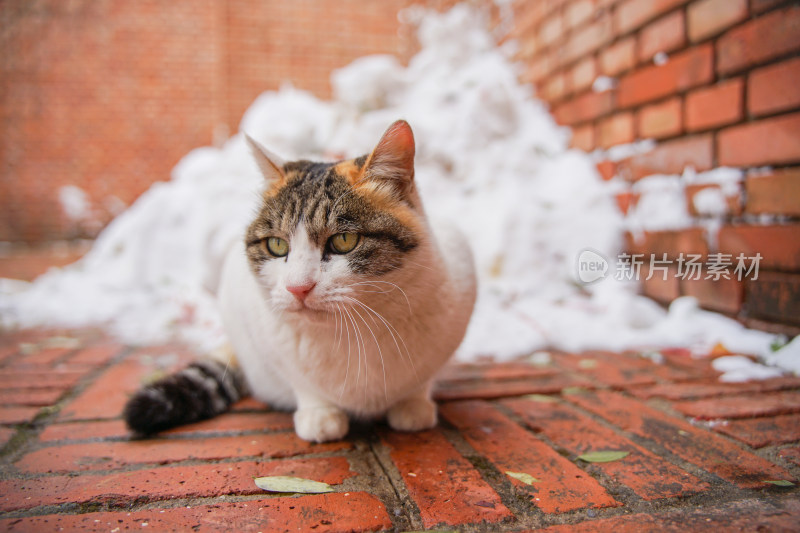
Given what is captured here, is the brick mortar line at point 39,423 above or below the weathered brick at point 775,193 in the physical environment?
below

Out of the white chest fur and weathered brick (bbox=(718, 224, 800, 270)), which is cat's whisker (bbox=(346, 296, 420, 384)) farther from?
weathered brick (bbox=(718, 224, 800, 270))

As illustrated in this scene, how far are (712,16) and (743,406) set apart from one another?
1795 mm

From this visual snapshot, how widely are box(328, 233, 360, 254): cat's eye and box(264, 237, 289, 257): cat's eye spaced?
14cm

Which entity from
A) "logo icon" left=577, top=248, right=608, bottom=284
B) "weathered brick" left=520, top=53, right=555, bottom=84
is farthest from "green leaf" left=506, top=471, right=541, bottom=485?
"weathered brick" left=520, top=53, right=555, bottom=84

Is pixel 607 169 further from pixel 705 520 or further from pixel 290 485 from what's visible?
pixel 290 485

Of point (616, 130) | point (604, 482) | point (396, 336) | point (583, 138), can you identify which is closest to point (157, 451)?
point (396, 336)

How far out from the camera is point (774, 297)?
2.04 meters

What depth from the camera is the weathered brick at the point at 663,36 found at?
2.45 meters

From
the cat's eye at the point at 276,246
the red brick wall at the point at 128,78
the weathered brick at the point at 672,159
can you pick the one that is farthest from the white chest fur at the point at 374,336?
the red brick wall at the point at 128,78

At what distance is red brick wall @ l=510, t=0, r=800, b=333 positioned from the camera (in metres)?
1.97

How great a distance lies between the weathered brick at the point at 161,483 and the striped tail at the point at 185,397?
193 millimetres

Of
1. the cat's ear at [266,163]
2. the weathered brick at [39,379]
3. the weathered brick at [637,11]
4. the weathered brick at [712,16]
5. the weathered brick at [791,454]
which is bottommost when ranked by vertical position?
the weathered brick at [791,454]

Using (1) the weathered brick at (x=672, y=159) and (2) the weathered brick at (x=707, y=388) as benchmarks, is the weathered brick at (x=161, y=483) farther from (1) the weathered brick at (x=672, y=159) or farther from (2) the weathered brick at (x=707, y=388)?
(1) the weathered brick at (x=672, y=159)

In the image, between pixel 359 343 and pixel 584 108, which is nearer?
pixel 359 343
